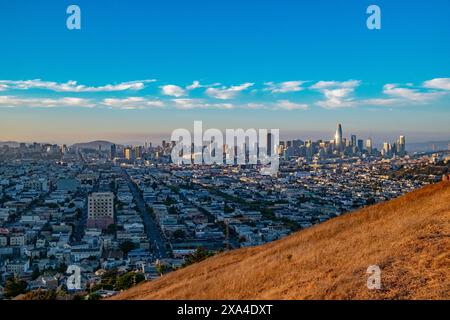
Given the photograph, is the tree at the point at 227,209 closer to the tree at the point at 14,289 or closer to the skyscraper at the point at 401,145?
the tree at the point at 14,289

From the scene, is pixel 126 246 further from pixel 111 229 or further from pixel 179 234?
pixel 111 229

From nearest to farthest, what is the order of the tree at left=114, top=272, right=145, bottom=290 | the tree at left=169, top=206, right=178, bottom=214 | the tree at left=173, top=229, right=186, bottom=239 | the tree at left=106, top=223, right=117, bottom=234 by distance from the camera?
the tree at left=114, top=272, right=145, bottom=290, the tree at left=173, top=229, right=186, bottom=239, the tree at left=106, top=223, right=117, bottom=234, the tree at left=169, top=206, right=178, bottom=214

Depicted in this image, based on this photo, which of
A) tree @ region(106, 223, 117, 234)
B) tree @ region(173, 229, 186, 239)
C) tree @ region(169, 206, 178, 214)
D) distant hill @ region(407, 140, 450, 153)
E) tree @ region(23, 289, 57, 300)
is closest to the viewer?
tree @ region(23, 289, 57, 300)

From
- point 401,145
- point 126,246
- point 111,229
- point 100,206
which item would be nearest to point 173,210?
point 100,206

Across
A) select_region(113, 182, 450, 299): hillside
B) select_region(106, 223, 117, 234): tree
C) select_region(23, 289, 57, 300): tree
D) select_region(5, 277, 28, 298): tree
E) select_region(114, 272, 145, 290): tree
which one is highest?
select_region(113, 182, 450, 299): hillside

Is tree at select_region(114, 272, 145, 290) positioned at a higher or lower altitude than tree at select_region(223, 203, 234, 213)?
higher

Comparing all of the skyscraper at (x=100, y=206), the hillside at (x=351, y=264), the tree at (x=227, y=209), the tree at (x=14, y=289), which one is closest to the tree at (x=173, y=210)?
the tree at (x=227, y=209)

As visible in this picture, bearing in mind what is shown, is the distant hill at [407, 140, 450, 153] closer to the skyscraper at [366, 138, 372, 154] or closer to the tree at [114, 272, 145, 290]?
the skyscraper at [366, 138, 372, 154]

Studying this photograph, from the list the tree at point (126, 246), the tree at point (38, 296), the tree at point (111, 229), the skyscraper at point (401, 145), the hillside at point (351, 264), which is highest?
the skyscraper at point (401, 145)

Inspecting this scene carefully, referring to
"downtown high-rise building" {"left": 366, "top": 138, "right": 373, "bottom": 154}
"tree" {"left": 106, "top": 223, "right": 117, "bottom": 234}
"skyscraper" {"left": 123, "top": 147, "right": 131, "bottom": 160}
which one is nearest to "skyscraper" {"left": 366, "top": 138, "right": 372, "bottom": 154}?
"downtown high-rise building" {"left": 366, "top": 138, "right": 373, "bottom": 154}

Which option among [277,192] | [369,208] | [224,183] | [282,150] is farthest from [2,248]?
[282,150]
